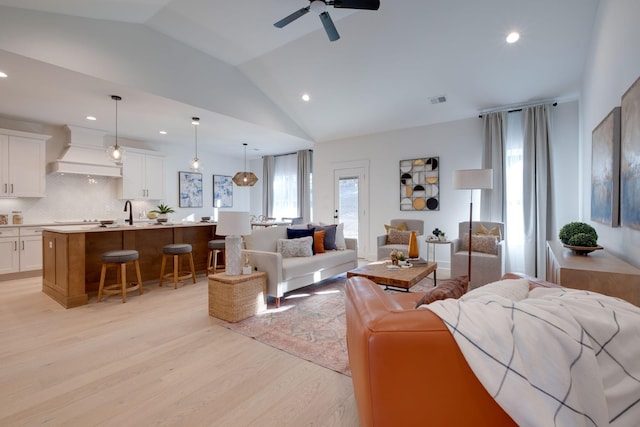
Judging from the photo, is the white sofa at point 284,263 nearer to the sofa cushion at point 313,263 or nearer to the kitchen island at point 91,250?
the sofa cushion at point 313,263

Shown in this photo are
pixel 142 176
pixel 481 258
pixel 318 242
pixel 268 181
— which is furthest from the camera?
pixel 268 181

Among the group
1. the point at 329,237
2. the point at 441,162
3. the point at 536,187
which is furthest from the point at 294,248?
the point at 536,187

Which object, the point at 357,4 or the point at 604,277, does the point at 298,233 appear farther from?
the point at 604,277

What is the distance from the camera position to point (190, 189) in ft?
25.2

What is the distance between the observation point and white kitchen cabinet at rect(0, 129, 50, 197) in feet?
15.8

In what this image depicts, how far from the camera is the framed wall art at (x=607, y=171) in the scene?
2.16m

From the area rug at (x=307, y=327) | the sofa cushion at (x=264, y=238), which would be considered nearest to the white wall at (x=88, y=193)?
the sofa cushion at (x=264, y=238)

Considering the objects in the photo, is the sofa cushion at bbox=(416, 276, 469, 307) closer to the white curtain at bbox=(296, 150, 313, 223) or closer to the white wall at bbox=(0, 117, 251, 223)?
the white curtain at bbox=(296, 150, 313, 223)

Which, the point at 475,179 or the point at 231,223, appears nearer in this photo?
the point at 231,223

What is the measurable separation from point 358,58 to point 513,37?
6.54 ft

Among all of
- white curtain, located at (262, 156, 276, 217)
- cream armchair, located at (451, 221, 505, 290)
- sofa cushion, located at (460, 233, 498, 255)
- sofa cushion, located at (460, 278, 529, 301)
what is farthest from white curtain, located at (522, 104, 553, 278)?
white curtain, located at (262, 156, 276, 217)

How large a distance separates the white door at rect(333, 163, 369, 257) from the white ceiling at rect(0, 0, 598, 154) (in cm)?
138

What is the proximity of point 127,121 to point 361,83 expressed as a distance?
4.15 meters

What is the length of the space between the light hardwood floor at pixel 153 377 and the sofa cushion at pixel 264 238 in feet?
3.32
